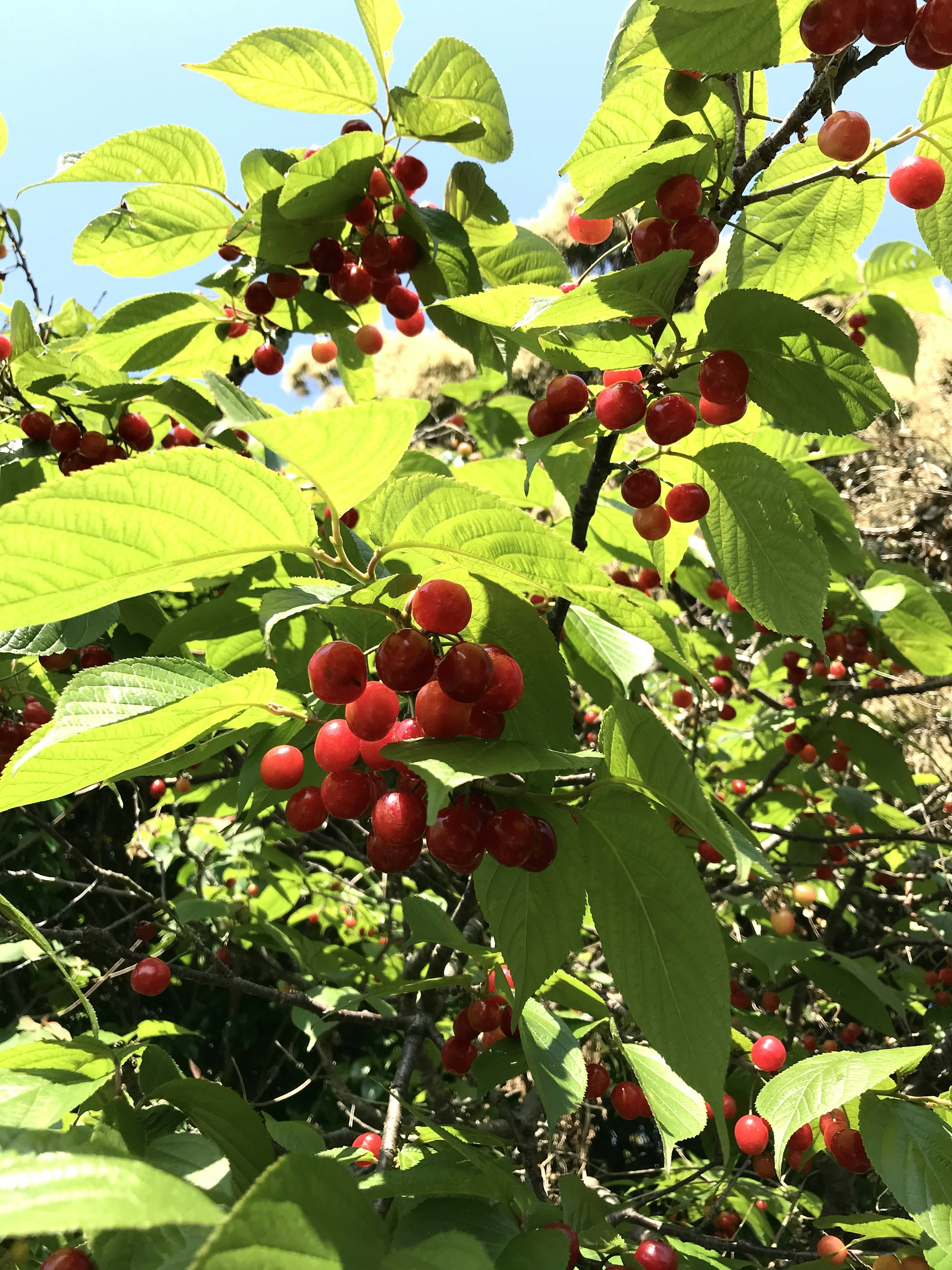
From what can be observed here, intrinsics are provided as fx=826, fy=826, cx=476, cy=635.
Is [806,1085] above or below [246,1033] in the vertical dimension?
above

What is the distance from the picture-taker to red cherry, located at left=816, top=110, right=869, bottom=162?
1.10 m

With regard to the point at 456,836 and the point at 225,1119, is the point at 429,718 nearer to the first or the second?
the point at 456,836

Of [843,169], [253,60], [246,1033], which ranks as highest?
[253,60]

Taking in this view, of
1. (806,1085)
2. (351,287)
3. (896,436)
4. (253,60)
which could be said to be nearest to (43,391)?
(351,287)

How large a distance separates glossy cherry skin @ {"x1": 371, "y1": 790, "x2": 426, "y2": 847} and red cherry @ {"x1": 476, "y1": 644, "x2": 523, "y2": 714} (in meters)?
0.13

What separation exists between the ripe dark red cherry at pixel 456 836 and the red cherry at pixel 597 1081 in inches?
57.3

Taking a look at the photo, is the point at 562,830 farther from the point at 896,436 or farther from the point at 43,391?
the point at 896,436

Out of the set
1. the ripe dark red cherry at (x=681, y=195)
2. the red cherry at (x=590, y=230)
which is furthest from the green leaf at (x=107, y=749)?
the red cherry at (x=590, y=230)

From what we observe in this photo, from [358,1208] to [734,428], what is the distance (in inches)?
48.6

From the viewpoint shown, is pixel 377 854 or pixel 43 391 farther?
pixel 43 391

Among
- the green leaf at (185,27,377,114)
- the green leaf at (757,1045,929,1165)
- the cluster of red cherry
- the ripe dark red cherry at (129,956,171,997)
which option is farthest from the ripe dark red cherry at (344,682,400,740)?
the ripe dark red cherry at (129,956,171,997)

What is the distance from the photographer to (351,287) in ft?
5.81

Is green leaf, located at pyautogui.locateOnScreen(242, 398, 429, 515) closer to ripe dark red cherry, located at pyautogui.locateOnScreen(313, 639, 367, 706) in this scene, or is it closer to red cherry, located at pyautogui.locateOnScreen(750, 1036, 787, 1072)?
ripe dark red cherry, located at pyautogui.locateOnScreen(313, 639, 367, 706)

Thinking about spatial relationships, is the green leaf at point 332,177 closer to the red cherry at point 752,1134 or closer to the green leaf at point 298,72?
the green leaf at point 298,72
